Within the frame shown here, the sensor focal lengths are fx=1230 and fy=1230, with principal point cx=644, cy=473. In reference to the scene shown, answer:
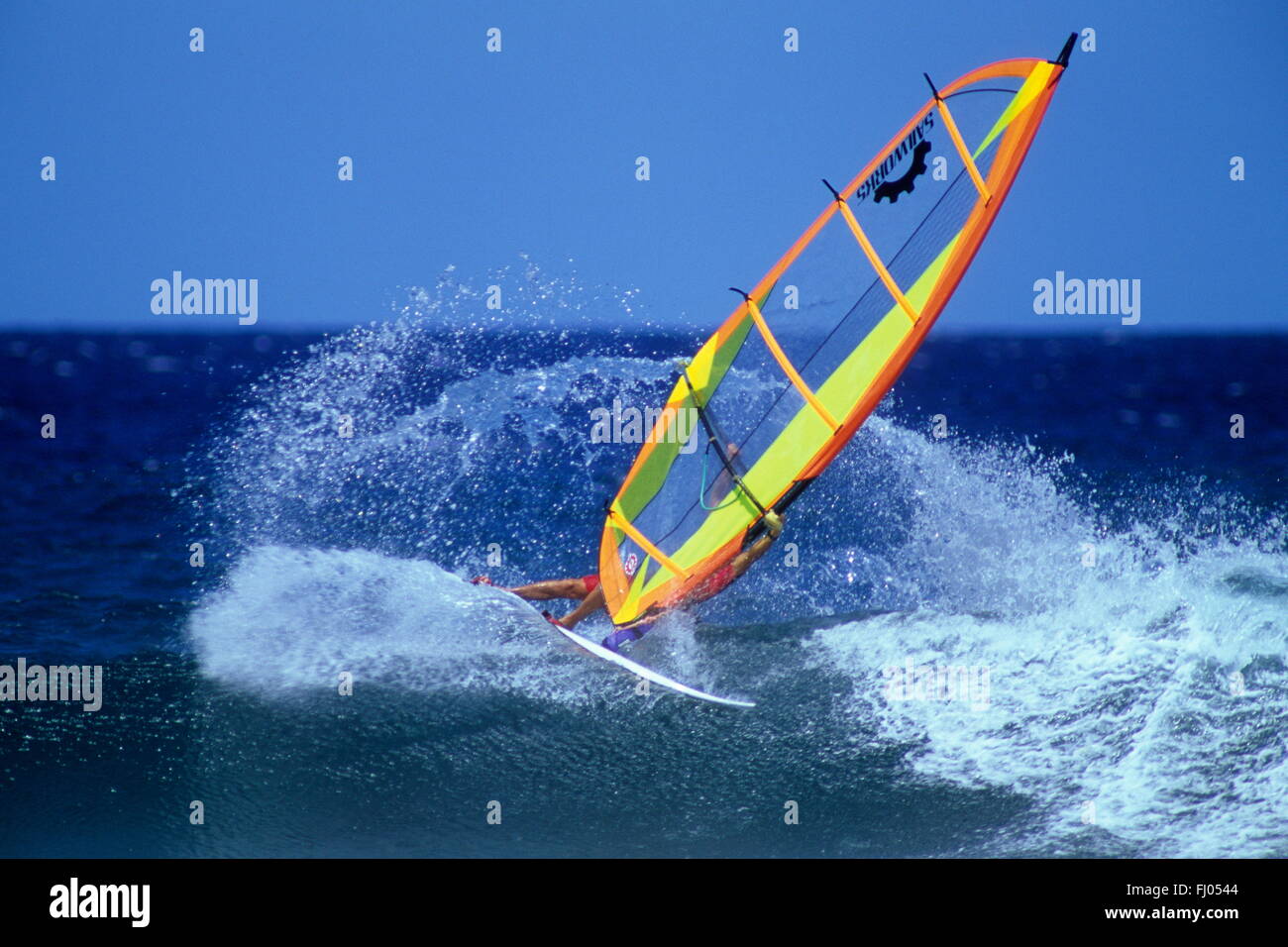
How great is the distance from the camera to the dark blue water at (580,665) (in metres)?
4.91

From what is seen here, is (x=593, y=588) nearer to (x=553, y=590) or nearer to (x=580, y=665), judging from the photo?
(x=553, y=590)

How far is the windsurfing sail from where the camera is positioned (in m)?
5.77

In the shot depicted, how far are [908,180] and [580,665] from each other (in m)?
2.86

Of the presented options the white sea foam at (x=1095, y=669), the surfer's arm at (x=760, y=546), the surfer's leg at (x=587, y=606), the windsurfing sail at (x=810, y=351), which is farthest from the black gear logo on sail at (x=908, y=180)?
the surfer's leg at (x=587, y=606)

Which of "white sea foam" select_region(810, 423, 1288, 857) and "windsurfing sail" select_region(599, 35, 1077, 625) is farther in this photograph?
"windsurfing sail" select_region(599, 35, 1077, 625)

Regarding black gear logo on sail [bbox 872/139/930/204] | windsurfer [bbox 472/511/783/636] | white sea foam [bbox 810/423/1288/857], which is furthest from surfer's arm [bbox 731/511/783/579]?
black gear logo on sail [bbox 872/139/930/204]

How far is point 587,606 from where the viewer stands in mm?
6461

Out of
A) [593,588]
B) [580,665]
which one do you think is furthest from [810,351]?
[580,665]

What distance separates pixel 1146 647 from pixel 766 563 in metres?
2.32

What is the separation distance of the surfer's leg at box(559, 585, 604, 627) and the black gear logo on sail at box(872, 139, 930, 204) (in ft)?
8.05

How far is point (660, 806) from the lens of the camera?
16.4 ft

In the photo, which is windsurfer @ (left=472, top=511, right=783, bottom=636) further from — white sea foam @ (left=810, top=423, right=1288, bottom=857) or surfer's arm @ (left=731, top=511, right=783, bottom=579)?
white sea foam @ (left=810, top=423, right=1288, bottom=857)

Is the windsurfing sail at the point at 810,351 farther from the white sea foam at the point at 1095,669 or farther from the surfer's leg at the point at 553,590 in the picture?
the white sea foam at the point at 1095,669

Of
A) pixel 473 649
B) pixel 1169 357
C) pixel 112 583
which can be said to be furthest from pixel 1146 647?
pixel 1169 357
